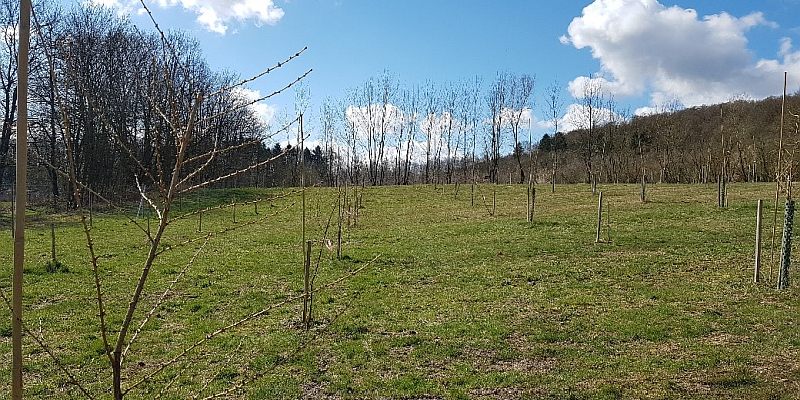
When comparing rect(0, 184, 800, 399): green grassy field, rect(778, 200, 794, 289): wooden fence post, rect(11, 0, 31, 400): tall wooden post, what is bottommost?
rect(0, 184, 800, 399): green grassy field

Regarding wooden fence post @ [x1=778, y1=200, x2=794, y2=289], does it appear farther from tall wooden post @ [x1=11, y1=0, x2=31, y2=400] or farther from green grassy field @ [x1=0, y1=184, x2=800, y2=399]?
tall wooden post @ [x1=11, y1=0, x2=31, y2=400]

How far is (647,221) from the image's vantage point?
17.9m

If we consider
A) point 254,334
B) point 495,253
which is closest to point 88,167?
point 495,253

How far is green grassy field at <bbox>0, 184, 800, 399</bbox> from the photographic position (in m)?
5.35

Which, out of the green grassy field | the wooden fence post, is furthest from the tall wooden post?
the wooden fence post

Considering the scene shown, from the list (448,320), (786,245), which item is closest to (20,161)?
(448,320)

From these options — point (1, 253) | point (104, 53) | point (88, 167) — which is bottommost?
point (1, 253)

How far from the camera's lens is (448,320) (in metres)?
7.66

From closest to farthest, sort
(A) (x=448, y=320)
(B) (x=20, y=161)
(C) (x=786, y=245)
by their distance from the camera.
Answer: (B) (x=20, y=161), (A) (x=448, y=320), (C) (x=786, y=245)

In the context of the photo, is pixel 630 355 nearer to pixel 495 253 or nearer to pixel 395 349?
pixel 395 349

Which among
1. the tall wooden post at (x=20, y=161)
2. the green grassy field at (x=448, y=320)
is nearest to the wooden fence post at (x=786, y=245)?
the green grassy field at (x=448, y=320)

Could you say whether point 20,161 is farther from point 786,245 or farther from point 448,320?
point 786,245

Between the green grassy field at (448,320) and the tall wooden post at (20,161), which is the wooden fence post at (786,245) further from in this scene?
the tall wooden post at (20,161)

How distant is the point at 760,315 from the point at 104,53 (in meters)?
36.1
